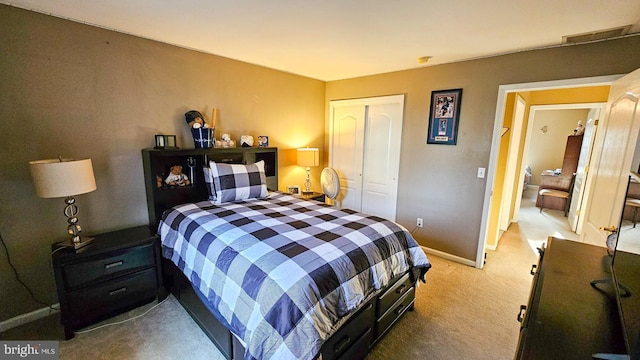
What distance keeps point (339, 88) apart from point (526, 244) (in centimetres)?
360

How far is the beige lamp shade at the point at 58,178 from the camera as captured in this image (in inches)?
67.9

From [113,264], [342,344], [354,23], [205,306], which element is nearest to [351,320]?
[342,344]

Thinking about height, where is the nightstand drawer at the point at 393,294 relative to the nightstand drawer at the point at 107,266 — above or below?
below

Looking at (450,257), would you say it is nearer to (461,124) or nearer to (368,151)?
(461,124)

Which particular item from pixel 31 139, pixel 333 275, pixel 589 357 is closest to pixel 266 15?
pixel 333 275

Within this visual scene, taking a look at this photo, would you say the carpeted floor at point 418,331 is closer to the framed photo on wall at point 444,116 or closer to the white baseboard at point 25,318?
the white baseboard at point 25,318

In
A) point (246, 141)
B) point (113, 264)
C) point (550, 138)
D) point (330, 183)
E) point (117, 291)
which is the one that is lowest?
point (117, 291)

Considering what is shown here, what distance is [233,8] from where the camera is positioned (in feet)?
5.86

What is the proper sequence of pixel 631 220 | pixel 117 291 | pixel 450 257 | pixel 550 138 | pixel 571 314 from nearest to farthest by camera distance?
pixel 571 314
pixel 631 220
pixel 117 291
pixel 450 257
pixel 550 138

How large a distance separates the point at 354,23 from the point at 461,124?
1.79 m

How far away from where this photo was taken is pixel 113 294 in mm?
2039

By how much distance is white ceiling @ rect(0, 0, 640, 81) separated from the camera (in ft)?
5.61

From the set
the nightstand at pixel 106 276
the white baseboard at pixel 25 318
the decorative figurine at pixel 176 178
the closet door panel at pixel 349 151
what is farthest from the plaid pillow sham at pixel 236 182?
the closet door panel at pixel 349 151

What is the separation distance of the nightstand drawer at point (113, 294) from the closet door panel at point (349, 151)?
9.22ft
